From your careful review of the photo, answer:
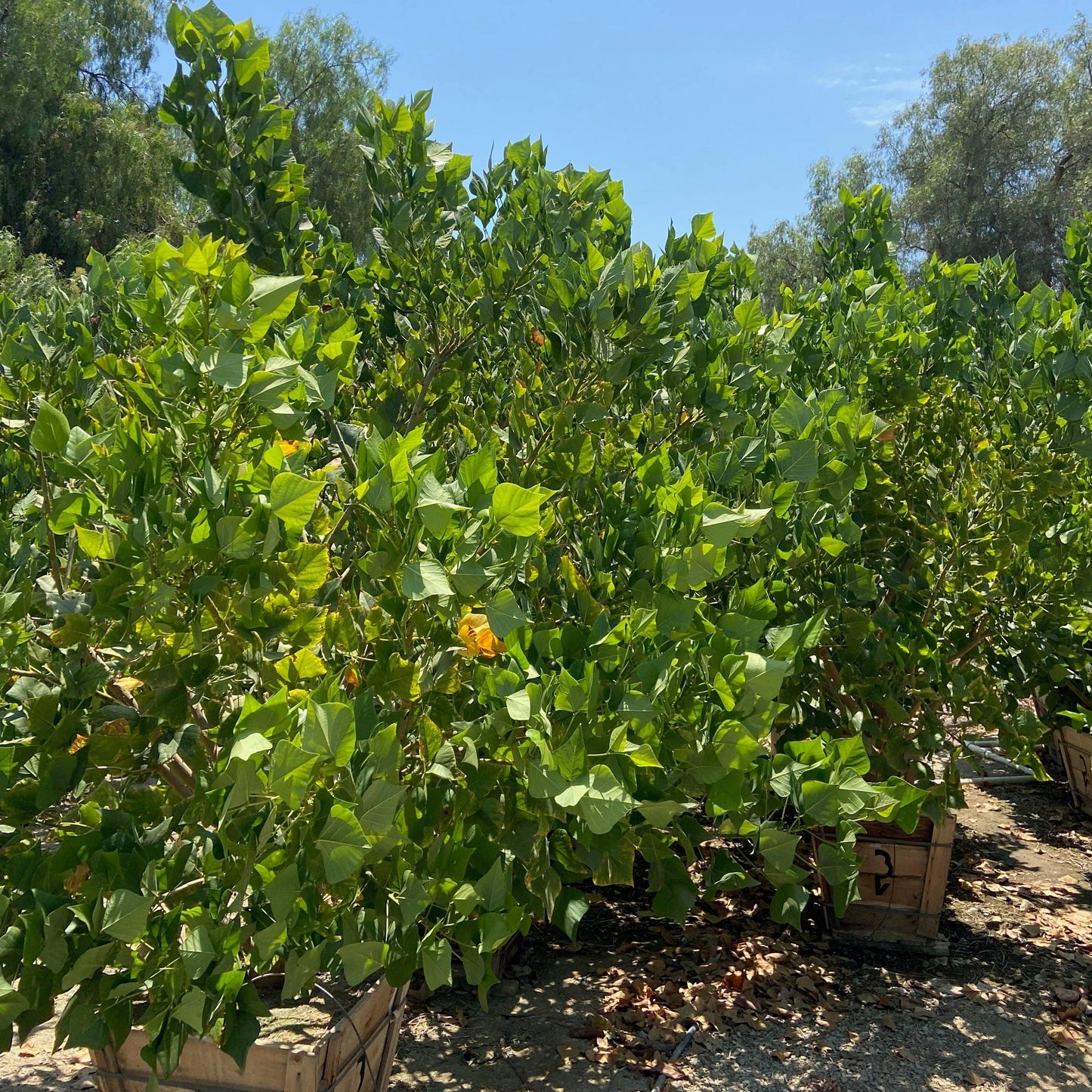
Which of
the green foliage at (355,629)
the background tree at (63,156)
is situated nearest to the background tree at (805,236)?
A: the background tree at (63,156)

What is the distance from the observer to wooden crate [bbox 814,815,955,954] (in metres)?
3.79

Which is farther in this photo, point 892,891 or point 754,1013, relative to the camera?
point 892,891

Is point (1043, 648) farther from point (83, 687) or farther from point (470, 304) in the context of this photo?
point (83, 687)

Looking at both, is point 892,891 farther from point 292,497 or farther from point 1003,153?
point 1003,153

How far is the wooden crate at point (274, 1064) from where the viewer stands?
1.91 metres

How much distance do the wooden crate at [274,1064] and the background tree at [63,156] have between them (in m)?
20.1

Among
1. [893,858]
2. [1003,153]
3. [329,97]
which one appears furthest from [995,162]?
[893,858]

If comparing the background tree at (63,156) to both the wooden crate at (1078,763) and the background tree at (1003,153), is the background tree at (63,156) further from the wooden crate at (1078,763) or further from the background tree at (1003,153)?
the wooden crate at (1078,763)

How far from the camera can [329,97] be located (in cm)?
2470

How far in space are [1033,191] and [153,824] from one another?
25351mm

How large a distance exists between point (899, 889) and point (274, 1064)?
2705 millimetres

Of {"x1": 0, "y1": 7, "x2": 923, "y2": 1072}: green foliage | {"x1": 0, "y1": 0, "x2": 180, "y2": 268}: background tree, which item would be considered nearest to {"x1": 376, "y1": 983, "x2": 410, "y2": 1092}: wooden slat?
{"x1": 0, "y1": 7, "x2": 923, "y2": 1072}: green foliage

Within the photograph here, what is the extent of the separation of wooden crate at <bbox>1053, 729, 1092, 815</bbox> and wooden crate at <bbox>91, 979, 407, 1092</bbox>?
14.6 feet

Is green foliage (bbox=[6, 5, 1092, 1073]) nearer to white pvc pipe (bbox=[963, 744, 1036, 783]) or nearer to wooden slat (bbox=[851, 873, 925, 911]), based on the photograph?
wooden slat (bbox=[851, 873, 925, 911])
